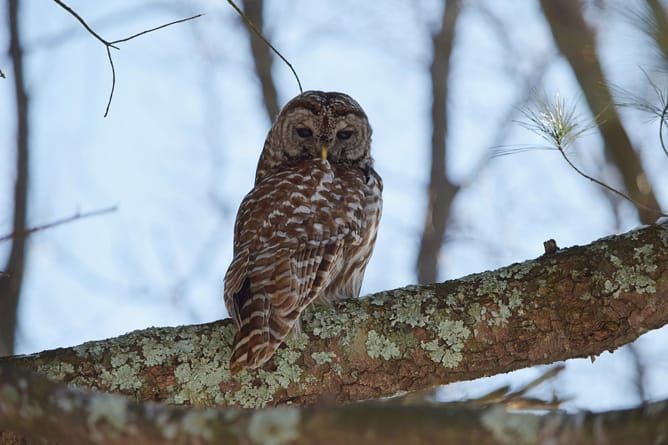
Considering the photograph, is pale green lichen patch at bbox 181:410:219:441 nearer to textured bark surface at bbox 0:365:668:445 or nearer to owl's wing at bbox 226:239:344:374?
textured bark surface at bbox 0:365:668:445

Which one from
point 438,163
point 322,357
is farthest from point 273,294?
point 438,163

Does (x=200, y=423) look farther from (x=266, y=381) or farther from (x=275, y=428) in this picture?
(x=266, y=381)

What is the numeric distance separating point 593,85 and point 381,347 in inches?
105

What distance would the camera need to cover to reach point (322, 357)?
12.8ft

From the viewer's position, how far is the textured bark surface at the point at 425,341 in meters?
3.73

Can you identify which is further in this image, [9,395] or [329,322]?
[329,322]

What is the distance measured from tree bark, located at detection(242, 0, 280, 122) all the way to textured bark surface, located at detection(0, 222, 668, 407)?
5817 millimetres

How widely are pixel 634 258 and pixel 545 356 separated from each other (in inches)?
21.6

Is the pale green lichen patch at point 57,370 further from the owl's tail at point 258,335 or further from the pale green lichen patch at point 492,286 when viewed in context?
the pale green lichen patch at point 492,286

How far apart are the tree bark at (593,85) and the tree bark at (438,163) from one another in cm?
237

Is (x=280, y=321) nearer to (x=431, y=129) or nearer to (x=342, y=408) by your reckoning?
(x=342, y=408)

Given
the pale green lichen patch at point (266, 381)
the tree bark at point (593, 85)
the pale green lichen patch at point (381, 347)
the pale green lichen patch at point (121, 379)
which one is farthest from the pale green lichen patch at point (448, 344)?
the tree bark at point (593, 85)

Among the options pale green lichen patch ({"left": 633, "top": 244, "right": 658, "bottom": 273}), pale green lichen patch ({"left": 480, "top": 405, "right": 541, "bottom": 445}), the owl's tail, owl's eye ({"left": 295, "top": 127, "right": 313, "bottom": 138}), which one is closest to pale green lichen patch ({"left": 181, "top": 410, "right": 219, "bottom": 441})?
pale green lichen patch ({"left": 480, "top": 405, "right": 541, "bottom": 445})

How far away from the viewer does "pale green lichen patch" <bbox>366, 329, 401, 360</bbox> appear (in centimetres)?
385
